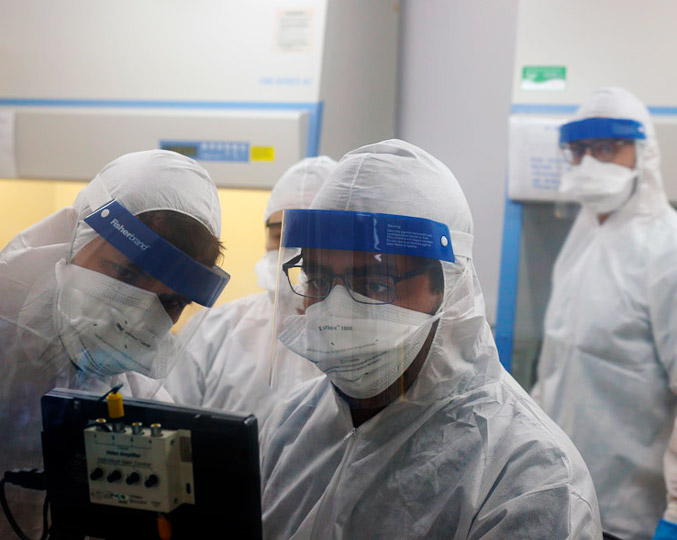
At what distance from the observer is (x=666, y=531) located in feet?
5.04

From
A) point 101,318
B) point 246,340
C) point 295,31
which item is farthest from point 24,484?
point 295,31

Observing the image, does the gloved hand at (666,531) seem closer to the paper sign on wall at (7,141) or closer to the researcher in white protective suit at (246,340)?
the researcher in white protective suit at (246,340)

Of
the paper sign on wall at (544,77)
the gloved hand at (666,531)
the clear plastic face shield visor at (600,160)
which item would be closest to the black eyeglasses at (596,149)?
the clear plastic face shield visor at (600,160)

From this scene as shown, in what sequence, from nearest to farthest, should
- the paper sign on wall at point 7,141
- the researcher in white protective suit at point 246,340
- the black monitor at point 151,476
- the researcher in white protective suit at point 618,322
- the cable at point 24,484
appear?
the black monitor at point 151,476, the cable at point 24,484, the researcher in white protective suit at point 246,340, the researcher in white protective suit at point 618,322, the paper sign on wall at point 7,141

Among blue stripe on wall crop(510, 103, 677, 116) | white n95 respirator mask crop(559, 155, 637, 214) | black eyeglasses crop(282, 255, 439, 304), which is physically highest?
blue stripe on wall crop(510, 103, 677, 116)

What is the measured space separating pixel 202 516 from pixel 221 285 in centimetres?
38

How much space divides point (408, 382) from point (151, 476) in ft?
1.32

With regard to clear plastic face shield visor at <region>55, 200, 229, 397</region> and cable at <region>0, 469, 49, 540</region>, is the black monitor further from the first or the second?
clear plastic face shield visor at <region>55, 200, 229, 397</region>

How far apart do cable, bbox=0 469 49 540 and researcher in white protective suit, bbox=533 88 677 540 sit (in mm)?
1452

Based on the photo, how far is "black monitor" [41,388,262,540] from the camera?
0.74m

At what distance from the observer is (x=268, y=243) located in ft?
5.65

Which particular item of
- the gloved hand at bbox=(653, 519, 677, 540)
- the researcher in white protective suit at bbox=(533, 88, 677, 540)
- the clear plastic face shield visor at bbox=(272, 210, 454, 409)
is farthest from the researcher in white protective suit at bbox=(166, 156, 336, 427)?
the gloved hand at bbox=(653, 519, 677, 540)

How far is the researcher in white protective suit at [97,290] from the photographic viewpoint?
0.95 metres

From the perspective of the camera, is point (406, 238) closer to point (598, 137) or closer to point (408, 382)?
point (408, 382)
